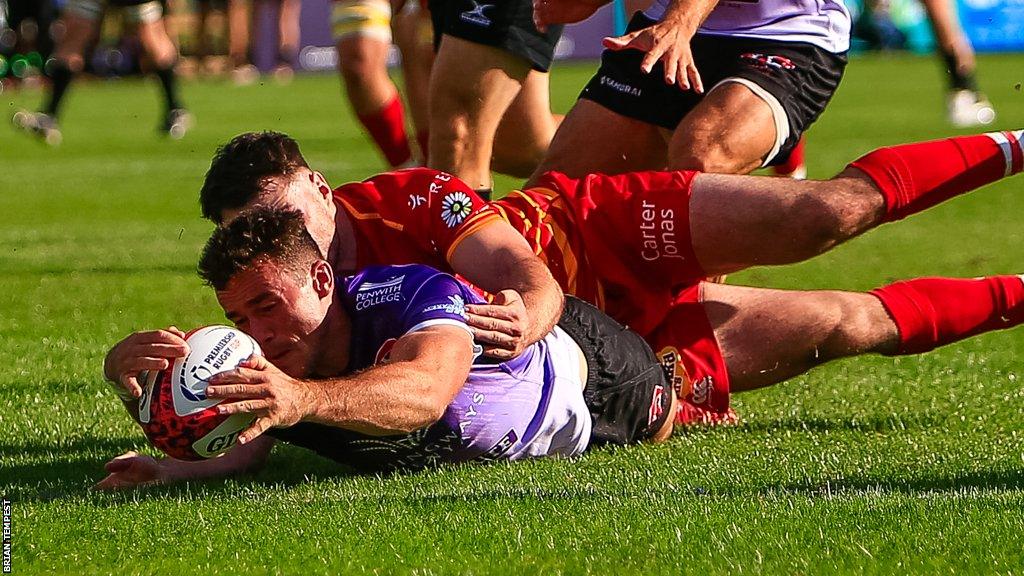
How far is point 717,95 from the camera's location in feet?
18.1

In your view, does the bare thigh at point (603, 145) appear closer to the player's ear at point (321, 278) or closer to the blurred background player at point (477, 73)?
the blurred background player at point (477, 73)

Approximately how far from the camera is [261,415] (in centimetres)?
345

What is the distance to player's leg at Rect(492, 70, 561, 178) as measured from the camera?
7.18 m

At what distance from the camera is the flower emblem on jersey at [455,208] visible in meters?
4.55

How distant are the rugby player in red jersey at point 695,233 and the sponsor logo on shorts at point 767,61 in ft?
2.47

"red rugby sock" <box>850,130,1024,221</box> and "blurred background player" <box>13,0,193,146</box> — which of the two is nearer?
"red rugby sock" <box>850,130,1024,221</box>

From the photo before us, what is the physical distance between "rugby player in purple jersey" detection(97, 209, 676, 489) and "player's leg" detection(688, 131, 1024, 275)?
453 mm

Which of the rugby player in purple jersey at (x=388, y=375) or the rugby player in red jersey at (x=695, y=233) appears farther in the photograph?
the rugby player in red jersey at (x=695, y=233)

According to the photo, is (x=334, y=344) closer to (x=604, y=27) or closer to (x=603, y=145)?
(x=603, y=145)

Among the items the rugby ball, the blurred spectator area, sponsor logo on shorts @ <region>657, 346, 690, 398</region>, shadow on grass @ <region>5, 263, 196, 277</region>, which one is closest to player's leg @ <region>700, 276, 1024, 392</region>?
sponsor logo on shorts @ <region>657, 346, 690, 398</region>

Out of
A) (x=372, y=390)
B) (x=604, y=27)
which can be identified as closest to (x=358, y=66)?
(x=372, y=390)

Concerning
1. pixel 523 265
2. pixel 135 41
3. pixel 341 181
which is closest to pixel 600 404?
pixel 523 265

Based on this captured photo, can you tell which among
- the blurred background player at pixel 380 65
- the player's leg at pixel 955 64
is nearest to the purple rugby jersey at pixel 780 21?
the blurred background player at pixel 380 65

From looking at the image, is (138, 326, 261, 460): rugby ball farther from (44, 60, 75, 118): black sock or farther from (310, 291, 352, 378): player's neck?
(44, 60, 75, 118): black sock
